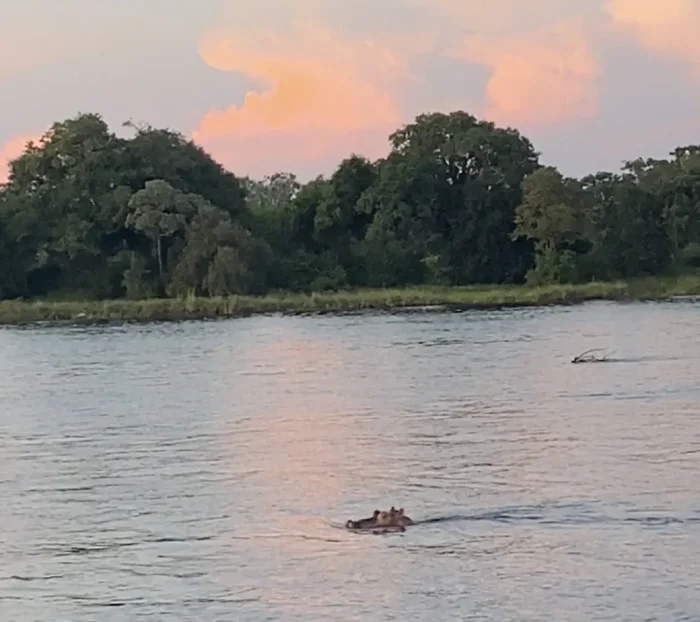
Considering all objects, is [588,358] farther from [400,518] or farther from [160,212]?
[160,212]

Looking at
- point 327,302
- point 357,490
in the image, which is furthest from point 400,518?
point 327,302

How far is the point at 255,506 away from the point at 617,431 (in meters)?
11.6

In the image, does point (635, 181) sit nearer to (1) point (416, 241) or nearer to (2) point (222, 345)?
(1) point (416, 241)

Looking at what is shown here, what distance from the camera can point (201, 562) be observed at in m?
24.8

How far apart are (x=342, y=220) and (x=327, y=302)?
15251 millimetres

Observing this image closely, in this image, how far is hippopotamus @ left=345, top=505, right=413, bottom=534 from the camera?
2639 centimetres

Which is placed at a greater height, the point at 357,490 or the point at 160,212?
the point at 160,212

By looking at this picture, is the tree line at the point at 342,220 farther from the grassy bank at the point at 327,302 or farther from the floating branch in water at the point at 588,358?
the floating branch in water at the point at 588,358

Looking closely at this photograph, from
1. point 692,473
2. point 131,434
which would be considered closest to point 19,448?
point 131,434

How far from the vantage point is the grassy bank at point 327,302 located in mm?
106188

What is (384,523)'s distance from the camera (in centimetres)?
2647

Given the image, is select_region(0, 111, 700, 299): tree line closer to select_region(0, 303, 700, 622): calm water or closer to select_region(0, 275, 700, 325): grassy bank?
select_region(0, 275, 700, 325): grassy bank

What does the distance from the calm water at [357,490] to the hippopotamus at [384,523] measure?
336 mm

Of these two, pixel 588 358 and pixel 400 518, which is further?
pixel 588 358
